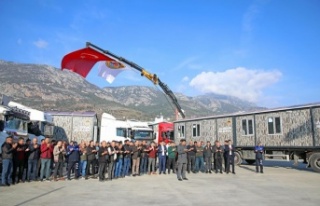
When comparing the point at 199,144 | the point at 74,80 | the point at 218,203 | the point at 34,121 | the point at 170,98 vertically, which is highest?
the point at 74,80

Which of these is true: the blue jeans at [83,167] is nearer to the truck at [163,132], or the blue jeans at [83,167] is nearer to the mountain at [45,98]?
the truck at [163,132]

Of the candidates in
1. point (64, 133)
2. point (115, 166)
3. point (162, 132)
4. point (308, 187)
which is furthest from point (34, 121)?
point (308, 187)

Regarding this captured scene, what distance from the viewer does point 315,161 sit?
16062mm

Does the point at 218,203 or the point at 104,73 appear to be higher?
the point at 104,73

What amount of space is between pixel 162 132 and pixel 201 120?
183 inches

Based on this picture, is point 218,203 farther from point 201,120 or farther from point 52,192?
point 201,120

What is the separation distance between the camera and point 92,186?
10.9 m

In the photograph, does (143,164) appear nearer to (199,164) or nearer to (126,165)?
(126,165)

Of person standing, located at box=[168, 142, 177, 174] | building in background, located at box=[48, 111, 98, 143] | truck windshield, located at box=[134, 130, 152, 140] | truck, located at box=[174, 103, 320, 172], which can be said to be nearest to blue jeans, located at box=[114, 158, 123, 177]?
person standing, located at box=[168, 142, 177, 174]

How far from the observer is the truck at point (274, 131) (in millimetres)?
16359

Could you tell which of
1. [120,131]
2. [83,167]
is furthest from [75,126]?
[83,167]

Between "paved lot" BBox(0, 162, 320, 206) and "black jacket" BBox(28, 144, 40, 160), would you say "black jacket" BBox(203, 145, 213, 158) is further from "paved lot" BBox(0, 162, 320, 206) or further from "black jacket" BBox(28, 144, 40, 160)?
"black jacket" BBox(28, 144, 40, 160)

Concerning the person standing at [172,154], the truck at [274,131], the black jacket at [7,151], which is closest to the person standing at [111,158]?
the person standing at [172,154]

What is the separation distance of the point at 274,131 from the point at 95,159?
11039 millimetres
